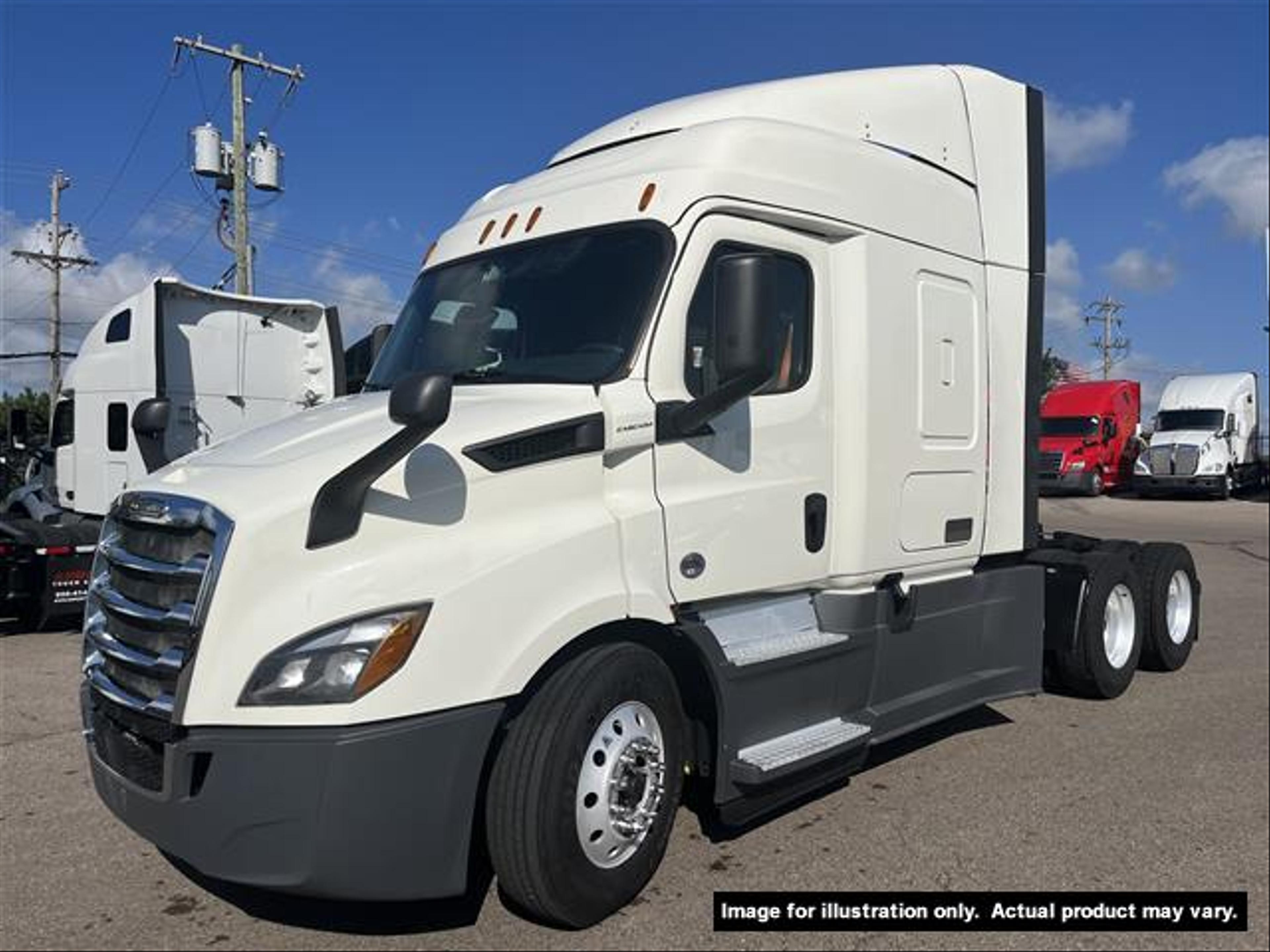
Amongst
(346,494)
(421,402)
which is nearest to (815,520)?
(421,402)

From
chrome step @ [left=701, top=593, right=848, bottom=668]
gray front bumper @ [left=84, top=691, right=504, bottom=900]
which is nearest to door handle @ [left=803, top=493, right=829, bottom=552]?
chrome step @ [left=701, top=593, right=848, bottom=668]

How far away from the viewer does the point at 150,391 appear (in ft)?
31.7

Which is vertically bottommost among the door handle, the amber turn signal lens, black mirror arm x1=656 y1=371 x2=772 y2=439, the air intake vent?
the door handle

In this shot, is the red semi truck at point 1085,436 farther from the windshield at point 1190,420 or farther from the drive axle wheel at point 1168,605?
the drive axle wheel at point 1168,605

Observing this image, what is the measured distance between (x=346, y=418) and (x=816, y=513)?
2.11m

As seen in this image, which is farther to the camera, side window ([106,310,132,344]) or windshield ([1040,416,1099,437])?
windshield ([1040,416,1099,437])

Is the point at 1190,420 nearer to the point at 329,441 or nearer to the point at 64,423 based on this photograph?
the point at 64,423

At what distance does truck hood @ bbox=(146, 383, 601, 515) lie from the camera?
3.29 metres

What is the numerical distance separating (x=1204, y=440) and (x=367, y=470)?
30.1 metres

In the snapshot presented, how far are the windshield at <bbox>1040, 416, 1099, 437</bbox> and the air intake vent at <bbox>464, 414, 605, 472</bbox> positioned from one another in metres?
26.6

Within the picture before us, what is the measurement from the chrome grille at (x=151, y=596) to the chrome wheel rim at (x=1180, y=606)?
276 inches

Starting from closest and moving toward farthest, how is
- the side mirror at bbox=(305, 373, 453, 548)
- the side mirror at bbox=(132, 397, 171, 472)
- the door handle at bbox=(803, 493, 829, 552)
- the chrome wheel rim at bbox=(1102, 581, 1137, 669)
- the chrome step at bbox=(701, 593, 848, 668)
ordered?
the side mirror at bbox=(305, 373, 453, 548) < the chrome step at bbox=(701, 593, 848, 668) < the side mirror at bbox=(132, 397, 171, 472) < the door handle at bbox=(803, 493, 829, 552) < the chrome wheel rim at bbox=(1102, 581, 1137, 669)

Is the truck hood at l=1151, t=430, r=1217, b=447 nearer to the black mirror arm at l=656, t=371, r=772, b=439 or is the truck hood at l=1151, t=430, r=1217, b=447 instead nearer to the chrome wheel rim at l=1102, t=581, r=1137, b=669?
the chrome wheel rim at l=1102, t=581, r=1137, b=669

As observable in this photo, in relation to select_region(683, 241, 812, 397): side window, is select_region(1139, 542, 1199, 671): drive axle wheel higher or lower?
lower
